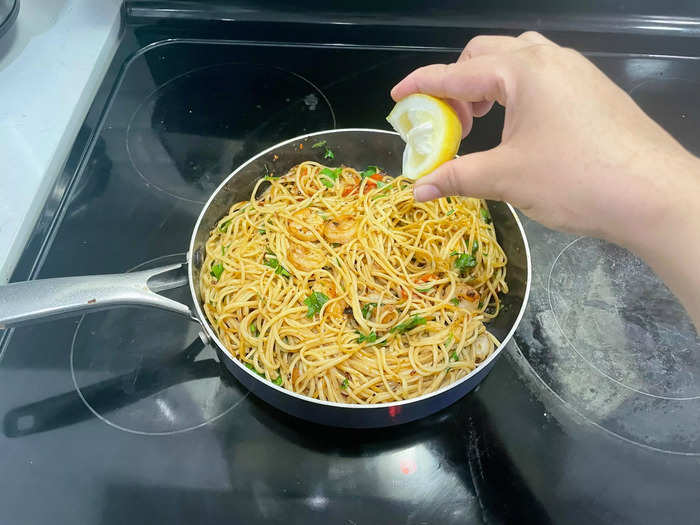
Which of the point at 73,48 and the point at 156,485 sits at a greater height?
the point at 73,48

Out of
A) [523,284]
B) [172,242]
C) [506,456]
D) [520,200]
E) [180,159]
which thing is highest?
[520,200]

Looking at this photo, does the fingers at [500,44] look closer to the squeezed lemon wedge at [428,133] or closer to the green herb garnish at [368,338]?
the squeezed lemon wedge at [428,133]

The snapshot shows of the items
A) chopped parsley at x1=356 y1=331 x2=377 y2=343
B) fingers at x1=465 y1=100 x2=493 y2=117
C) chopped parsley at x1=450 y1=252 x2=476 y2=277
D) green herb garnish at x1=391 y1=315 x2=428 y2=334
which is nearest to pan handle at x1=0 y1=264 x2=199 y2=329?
chopped parsley at x1=356 y1=331 x2=377 y2=343

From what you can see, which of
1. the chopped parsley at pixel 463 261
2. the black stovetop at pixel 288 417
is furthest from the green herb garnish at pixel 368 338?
the chopped parsley at pixel 463 261

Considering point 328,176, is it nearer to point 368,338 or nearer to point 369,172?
point 369,172

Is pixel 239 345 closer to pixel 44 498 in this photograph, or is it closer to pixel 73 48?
pixel 44 498

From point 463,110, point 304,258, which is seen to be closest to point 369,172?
point 304,258

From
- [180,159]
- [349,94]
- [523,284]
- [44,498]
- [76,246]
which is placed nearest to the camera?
[44,498]

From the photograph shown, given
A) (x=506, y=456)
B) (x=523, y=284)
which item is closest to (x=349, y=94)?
(x=523, y=284)

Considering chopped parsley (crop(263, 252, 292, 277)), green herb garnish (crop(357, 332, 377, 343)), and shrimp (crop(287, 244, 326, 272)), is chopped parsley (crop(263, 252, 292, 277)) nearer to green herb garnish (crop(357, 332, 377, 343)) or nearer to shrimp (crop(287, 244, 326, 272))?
shrimp (crop(287, 244, 326, 272))
